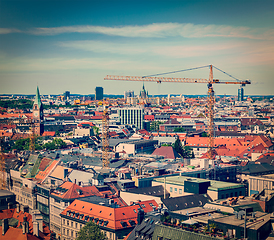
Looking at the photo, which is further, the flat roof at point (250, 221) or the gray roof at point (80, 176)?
the gray roof at point (80, 176)

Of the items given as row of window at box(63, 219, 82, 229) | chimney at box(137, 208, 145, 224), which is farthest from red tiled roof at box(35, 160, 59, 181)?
chimney at box(137, 208, 145, 224)

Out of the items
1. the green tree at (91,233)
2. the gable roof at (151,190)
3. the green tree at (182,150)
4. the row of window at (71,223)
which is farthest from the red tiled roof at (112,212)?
the green tree at (182,150)

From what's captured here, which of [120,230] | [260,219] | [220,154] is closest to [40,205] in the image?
[120,230]

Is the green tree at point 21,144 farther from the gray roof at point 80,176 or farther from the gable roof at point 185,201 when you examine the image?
the gable roof at point 185,201

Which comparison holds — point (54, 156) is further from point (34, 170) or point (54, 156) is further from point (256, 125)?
point (256, 125)

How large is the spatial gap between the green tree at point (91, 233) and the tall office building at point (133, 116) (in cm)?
12659

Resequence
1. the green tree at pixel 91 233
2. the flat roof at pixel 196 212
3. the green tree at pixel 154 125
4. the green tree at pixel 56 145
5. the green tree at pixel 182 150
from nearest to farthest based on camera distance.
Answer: the flat roof at pixel 196 212
the green tree at pixel 91 233
the green tree at pixel 182 150
the green tree at pixel 56 145
the green tree at pixel 154 125

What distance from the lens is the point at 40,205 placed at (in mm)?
57719

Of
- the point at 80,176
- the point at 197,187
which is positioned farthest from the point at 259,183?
the point at 80,176

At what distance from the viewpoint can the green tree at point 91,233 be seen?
3856 cm

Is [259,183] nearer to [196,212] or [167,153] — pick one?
[196,212]

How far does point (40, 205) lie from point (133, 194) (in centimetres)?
1466

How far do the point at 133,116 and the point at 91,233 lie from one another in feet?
424

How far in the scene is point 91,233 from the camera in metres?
38.9
